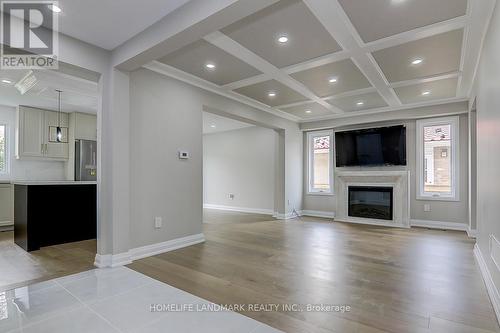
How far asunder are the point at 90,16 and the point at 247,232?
4.05 metres

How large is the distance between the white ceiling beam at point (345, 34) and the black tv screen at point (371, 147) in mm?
2060

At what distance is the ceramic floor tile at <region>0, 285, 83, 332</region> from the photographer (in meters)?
1.99

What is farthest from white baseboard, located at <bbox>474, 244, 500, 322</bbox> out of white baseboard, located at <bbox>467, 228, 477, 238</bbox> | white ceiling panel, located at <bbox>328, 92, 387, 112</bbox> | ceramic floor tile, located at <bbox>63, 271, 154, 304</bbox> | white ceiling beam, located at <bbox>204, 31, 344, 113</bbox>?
white ceiling beam, located at <bbox>204, 31, 344, 113</bbox>

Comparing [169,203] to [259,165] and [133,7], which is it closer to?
[133,7]

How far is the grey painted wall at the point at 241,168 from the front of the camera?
302 inches

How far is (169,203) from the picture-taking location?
392 centimetres

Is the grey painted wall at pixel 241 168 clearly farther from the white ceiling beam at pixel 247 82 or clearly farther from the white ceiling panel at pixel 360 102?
the white ceiling beam at pixel 247 82

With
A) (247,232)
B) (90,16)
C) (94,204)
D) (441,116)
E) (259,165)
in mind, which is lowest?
(247,232)

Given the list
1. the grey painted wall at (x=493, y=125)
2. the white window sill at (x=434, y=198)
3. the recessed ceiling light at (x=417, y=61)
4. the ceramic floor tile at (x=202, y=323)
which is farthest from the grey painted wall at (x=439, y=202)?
the ceramic floor tile at (x=202, y=323)

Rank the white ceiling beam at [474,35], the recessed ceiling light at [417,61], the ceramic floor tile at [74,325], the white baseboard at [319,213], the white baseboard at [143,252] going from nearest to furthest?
the ceramic floor tile at [74,325] → the white ceiling beam at [474,35] → the white baseboard at [143,252] → the recessed ceiling light at [417,61] → the white baseboard at [319,213]

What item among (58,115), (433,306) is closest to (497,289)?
(433,306)

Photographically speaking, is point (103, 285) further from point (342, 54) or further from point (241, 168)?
point (241, 168)

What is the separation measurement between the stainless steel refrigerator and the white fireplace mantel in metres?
6.04

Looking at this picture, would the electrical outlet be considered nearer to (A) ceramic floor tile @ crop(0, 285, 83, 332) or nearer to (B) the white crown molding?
(A) ceramic floor tile @ crop(0, 285, 83, 332)
